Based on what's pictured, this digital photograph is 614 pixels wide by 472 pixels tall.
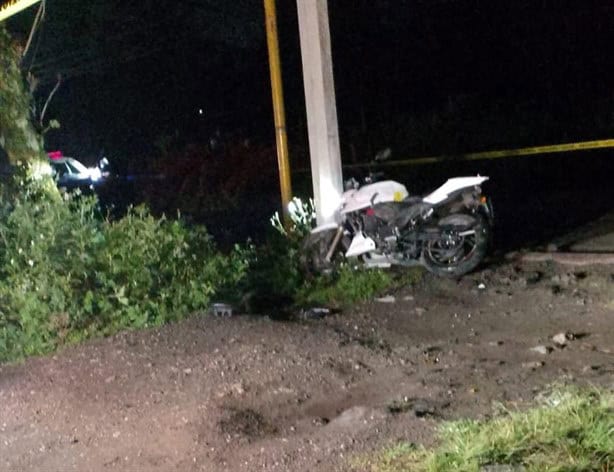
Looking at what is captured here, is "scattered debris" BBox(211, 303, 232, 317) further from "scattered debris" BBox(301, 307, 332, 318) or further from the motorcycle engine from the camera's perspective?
the motorcycle engine

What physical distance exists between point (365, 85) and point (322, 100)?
16.8 meters

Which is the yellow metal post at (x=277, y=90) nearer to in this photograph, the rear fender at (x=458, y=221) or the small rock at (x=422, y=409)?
the rear fender at (x=458, y=221)

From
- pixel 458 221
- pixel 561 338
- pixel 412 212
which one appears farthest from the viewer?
pixel 412 212

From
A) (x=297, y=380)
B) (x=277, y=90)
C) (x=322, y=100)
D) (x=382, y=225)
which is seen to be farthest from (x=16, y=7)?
(x=297, y=380)

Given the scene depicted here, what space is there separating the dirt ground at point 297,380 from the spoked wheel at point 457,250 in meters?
0.53

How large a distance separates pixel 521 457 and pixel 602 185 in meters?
13.5

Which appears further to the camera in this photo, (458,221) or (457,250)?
(457,250)

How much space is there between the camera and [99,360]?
7.79 m

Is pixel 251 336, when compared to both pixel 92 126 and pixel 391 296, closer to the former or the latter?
pixel 391 296

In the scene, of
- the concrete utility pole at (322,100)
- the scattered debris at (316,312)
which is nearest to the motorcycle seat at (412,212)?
the concrete utility pole at (322,100)

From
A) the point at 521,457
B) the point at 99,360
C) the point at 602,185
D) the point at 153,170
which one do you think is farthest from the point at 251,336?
the point at 153,170

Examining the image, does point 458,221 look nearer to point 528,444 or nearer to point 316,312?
point 316,312

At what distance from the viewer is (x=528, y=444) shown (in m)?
4.75

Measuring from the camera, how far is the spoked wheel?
31.1 ft
